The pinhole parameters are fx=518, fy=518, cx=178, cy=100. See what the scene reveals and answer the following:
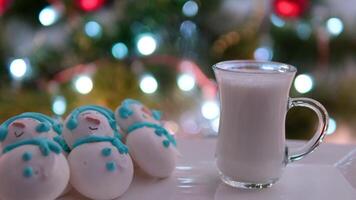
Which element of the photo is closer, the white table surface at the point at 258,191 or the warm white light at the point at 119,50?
the white table surface at the point at 258,191

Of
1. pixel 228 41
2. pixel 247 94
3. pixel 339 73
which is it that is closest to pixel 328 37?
pixel 339 73

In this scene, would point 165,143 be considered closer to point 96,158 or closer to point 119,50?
point 96,158

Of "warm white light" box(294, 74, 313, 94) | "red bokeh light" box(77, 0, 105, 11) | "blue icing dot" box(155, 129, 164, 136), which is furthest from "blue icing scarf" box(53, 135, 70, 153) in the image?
"warm white light" box(294, 74, 313, 94)

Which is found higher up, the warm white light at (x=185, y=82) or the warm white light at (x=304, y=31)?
the warm white light at (x=304, y=31)

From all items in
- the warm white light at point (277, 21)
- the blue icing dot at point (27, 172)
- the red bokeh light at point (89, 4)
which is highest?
the red bokeh light at point (89, 4)

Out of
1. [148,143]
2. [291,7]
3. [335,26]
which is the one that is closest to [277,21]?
[291,7]

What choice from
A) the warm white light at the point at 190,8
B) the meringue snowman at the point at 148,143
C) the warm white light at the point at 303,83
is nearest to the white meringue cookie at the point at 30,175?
the meringue snowman at the point at 148,143

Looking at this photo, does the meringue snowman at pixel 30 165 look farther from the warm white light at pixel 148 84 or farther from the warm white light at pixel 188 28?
the warm white light at pixel 188 28
